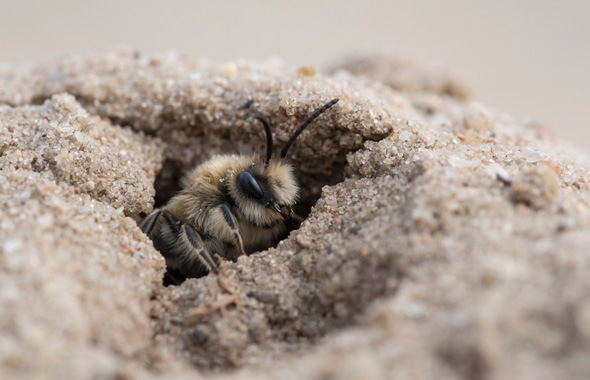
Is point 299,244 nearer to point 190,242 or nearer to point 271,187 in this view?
point 271,187

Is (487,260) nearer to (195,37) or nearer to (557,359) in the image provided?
(557,359)

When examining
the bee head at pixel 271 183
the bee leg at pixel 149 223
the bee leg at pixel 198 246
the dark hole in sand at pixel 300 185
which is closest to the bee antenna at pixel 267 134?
the bee head at pixel 271 183

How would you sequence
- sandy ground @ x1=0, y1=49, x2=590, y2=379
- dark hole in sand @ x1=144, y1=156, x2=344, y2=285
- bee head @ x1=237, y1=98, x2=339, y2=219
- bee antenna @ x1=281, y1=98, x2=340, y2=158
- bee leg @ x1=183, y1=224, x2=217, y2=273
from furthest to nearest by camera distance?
1. dark hole in sand @ x1=144, y1=156, x2=344, y2=285
2. bee head @ x1=237, y1=98, x2=339, y2=219
3. bee antenna @ x1=281, y1=98, x2=340, y2=158
4. bee leg @ x1=183, y1=224, x2=217, y2=273
5. sandy ground @ x1=0, y1=49, x2=590, y2=379

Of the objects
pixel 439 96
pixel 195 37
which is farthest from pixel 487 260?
pixel 195 37

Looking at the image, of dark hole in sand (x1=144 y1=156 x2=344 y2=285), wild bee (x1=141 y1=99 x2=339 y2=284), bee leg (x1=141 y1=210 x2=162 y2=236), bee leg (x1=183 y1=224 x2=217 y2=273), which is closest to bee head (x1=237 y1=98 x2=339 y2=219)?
wild bee (x1=141 y1=99 x2=339 y2=284)

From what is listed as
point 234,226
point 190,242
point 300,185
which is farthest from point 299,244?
point 300,185

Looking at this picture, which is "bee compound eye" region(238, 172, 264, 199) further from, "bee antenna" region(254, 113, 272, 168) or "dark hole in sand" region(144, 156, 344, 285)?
"dark hole in sand" region(144, 156, 344, 285)

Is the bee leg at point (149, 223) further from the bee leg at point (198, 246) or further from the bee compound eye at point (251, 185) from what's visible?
the bee compound eye at point (251, 185)
